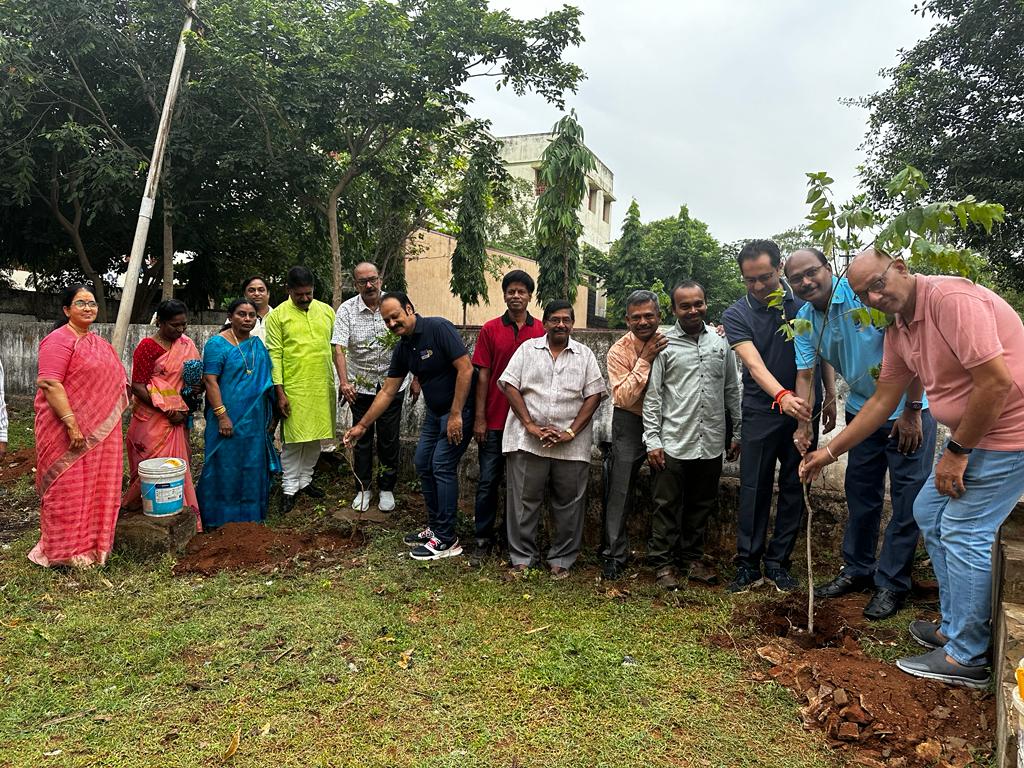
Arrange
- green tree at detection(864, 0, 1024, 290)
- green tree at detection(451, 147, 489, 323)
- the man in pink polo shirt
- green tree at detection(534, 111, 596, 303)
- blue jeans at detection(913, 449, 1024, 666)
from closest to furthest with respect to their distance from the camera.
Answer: the man in pink polo shirt
blue jeans at detection(913, 449, 1024, 666)
green tree at detection(864, 0, 1024, 290)
green tree at detection(534, 111, 596, 303)
green tree at detection(451, 147, 489, 323)

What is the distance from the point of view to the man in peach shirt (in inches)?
161

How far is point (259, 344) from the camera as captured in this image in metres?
5.12

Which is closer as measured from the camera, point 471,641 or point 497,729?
point 497,729

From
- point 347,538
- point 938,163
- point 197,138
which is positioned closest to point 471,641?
point 347,538

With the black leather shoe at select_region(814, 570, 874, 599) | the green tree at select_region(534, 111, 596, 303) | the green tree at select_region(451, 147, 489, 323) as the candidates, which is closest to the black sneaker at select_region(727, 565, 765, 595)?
the black leather shoe at select_region(814, 570, 874, 599)

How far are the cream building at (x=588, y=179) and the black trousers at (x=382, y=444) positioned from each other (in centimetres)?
2418

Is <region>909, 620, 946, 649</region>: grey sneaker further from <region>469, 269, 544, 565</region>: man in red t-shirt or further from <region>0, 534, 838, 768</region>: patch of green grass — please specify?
<region>469, 269, 544, 565</region>: man in red t-shirt

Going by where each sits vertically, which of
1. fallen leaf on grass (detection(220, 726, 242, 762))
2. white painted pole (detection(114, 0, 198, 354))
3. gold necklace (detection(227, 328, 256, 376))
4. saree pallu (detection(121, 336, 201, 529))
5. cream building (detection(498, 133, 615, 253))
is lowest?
fallen leaf on grass (detection(220, 726, 242, 762))

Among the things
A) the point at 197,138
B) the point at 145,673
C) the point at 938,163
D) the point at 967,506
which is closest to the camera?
the point at 967,506

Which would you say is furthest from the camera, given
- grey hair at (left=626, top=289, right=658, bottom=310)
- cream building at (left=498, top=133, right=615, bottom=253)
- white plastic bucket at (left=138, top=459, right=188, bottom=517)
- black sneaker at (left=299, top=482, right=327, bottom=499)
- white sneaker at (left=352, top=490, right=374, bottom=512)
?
cream building at (left=498, top=133, right=615, bottom=253)

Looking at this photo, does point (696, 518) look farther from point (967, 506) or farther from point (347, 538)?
point (347, 538)

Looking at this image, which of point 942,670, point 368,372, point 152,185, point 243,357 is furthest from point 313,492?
point 152,185

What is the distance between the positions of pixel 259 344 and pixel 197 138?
6640mm

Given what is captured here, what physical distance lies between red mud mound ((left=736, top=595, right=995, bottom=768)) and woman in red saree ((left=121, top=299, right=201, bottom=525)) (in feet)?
12.9
